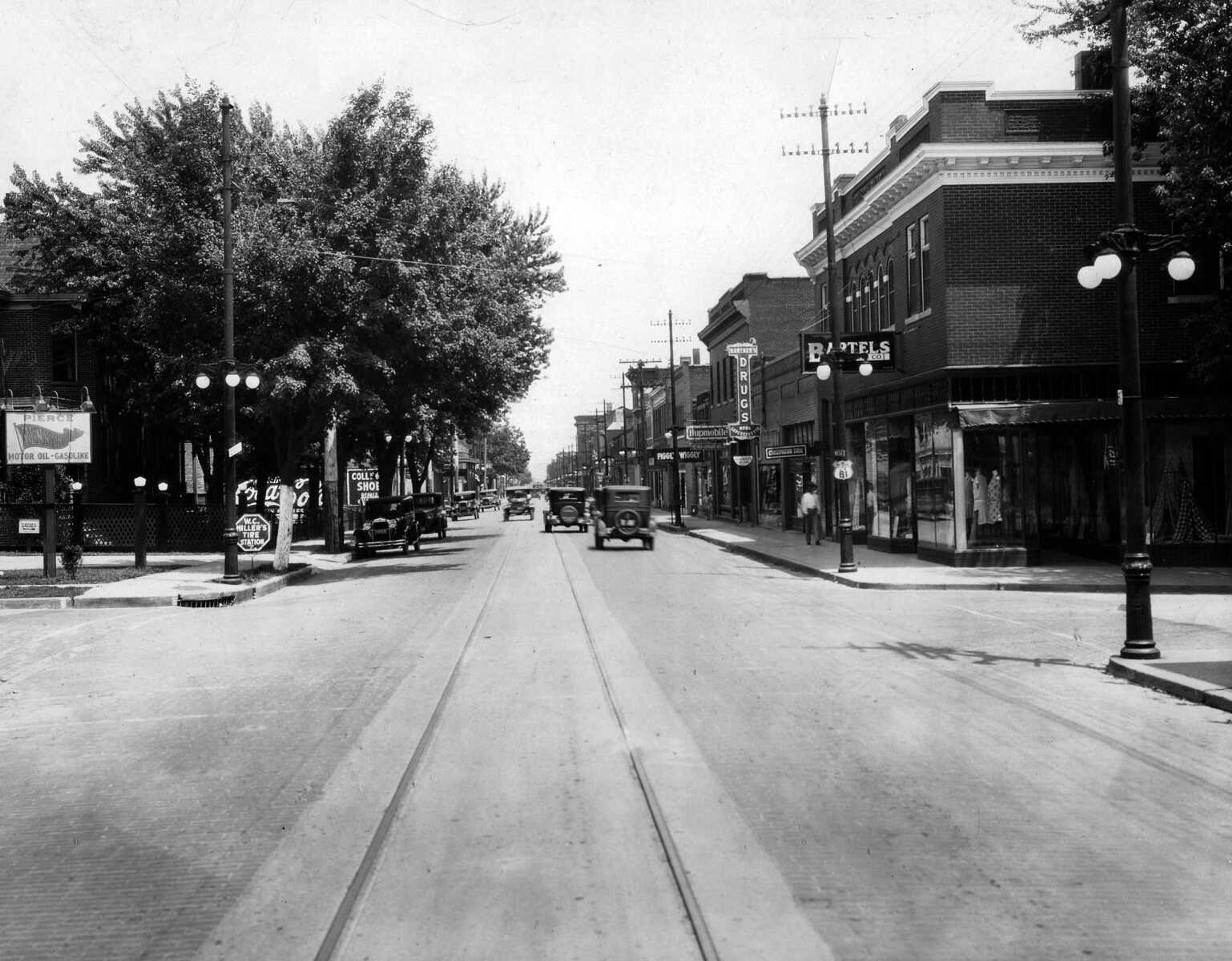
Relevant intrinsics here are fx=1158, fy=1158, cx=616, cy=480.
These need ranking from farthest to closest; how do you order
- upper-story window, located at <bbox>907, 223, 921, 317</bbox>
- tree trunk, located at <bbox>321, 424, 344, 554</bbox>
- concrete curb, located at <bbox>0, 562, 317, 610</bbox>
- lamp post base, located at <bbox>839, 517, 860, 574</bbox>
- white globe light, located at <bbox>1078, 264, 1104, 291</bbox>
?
tree trunk, located at <bbox>321, 424, 344, 554</bbox>, upper-story window, located at <bbox>907, 223, 921, 317</bbox>, lamp post base, located at <bbox>839, 517, 860, 574</bbox>, concrete curb, located at <bbox>0, 562, 317, 610</bbox>, white globe light, located at <bbox>1078, 264, 1104, 291</bbox>

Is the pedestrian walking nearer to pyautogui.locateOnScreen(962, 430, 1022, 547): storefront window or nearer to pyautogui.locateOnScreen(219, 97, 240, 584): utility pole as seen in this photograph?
pyautogui.locateOnScreen(962, 430, 1022, 547): storefront window

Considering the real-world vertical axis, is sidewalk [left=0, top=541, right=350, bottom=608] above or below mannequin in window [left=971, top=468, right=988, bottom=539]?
below

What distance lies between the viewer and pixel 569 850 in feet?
19.4

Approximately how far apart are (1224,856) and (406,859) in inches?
161

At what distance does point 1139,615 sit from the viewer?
11.8m

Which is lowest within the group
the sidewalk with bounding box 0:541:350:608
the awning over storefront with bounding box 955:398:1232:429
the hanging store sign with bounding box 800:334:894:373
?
the sidewalk with bounding box 0:541:350:608

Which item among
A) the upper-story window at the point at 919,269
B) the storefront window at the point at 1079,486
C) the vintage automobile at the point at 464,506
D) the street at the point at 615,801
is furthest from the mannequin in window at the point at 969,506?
the vintage automobile at the point at 464,506

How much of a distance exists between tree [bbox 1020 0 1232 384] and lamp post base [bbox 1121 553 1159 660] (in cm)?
901

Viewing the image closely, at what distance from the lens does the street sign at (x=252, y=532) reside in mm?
25750

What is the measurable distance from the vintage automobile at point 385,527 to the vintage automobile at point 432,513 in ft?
22.1

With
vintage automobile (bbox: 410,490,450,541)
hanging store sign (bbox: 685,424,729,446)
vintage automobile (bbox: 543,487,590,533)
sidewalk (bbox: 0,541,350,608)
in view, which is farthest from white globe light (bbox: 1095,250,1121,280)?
vintage automobile (bbox: 543,487,590,533)

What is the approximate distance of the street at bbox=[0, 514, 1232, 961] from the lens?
4914mm

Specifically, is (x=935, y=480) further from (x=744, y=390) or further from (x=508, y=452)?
(x=508, y=452)

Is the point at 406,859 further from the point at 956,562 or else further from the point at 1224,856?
the point at 956,562
